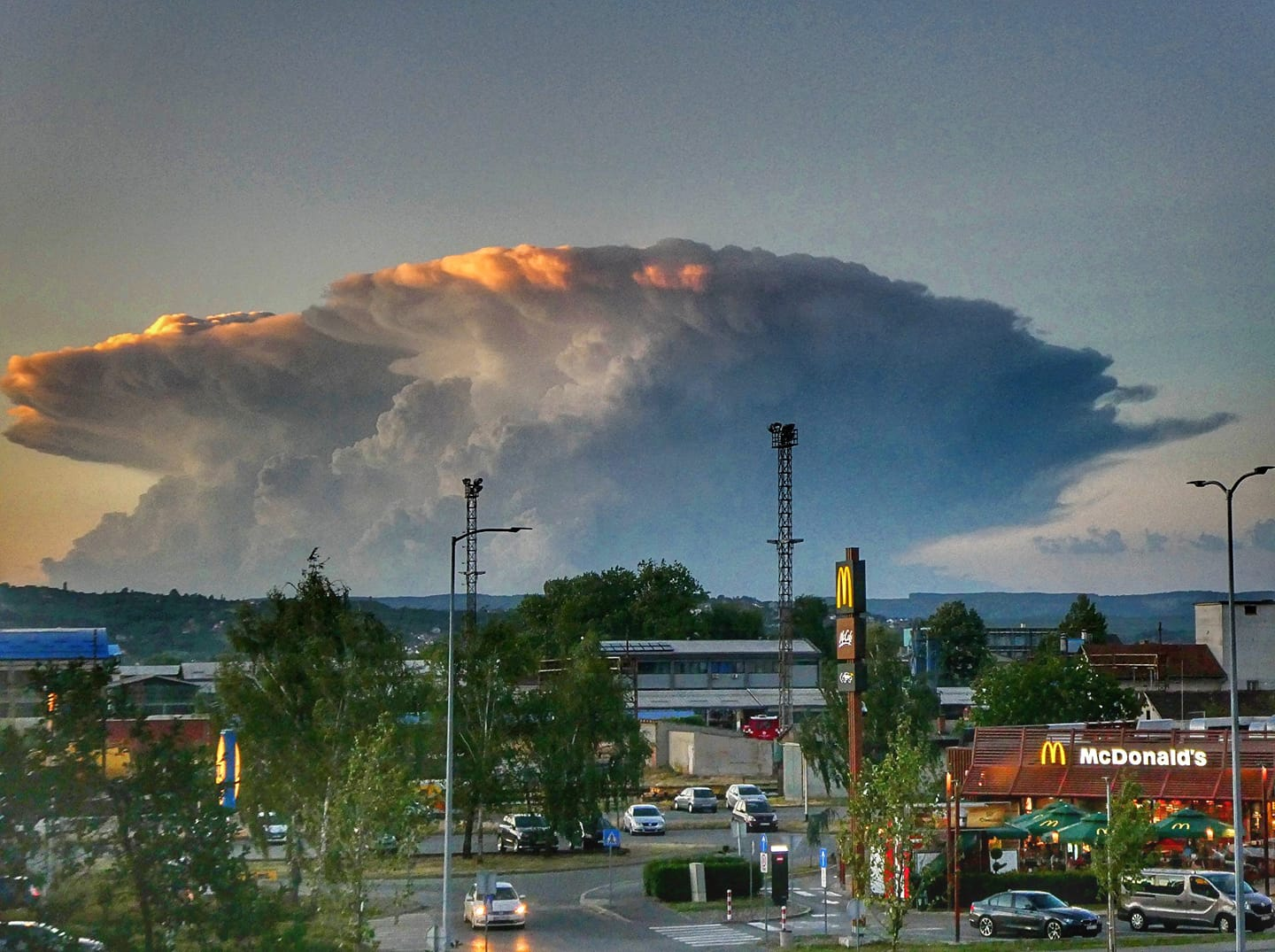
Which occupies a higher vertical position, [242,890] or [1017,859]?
[242,890]

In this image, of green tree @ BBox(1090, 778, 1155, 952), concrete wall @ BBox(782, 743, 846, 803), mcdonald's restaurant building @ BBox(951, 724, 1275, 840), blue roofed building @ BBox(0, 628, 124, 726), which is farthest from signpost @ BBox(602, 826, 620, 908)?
concrete wall @ BBox(782, 743, 846, 803)

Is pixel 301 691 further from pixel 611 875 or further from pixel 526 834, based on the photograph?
pixel 526 834

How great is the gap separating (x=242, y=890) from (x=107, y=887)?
Result: 189 cm

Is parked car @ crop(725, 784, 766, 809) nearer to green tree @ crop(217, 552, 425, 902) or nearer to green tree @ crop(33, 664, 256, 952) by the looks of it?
green tree @ crop(217, 552, 425, 902)

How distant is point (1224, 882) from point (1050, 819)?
1053 centimetres

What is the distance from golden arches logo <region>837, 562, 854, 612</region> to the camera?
5684 centimetres

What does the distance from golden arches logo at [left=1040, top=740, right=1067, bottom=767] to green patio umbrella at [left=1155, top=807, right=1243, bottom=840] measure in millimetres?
7351

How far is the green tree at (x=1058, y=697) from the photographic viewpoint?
97.2 metres

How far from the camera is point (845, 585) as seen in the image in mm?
57312

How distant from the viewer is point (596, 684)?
231ft

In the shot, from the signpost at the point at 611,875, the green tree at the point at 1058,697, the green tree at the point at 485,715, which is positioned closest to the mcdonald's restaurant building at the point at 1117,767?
the signpost at the point at 611,875

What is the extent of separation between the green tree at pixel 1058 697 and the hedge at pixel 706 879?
46.0 meters

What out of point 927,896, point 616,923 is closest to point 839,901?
point 927,896

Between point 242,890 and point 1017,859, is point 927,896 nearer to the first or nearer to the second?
point 1017,859
